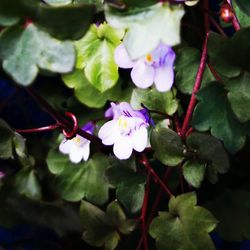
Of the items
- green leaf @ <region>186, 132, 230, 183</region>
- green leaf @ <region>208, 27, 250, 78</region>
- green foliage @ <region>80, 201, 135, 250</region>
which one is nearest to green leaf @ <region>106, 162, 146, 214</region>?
green foliage @ <region>80, 201, 135, 250</region>

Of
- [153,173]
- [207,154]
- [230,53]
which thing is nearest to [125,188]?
[153,173]

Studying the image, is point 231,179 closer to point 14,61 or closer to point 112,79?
point 112,79

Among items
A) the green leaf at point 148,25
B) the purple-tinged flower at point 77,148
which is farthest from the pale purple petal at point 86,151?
the green leaf at point 148,25

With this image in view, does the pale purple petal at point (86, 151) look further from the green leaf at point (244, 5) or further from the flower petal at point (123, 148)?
the green leaf at point (244, 5)

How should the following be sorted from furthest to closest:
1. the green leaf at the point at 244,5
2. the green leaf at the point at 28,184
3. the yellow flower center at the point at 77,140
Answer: the green leaf at the point at 28,184 → the yellow flower center at the point at 77,140 → the green leaf at the point at 244,5

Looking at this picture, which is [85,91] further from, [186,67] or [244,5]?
[244,5]

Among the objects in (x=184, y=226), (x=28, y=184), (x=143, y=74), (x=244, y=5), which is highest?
(x=244, y=5)
